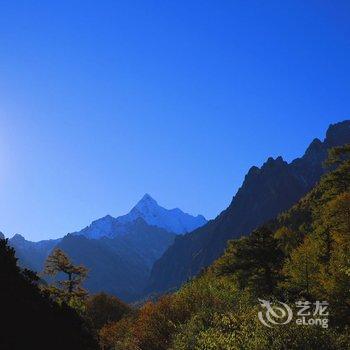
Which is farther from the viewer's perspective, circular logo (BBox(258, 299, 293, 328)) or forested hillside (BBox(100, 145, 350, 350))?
forested hillside (BBox(100, 145, 350, 350))

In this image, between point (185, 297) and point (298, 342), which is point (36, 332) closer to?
point (298, 342)

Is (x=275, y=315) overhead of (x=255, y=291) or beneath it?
overhead

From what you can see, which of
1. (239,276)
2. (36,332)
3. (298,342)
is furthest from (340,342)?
(239,276)

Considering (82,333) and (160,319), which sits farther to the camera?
(160,319)

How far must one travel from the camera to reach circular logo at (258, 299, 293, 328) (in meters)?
26.4

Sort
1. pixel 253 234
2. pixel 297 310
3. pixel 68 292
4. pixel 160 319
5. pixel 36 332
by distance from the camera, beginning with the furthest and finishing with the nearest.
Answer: pixel 68 292 → pixel 253 234 → pixel 160 319 → pixel 297 310 → pixel 36 332

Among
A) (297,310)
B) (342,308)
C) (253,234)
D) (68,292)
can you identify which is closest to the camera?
(297,310)

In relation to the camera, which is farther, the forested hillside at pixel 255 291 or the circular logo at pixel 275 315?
the forested hillside at pixel 255 291

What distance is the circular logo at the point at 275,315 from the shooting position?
26444 millimetres

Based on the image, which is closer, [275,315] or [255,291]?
[275,315]

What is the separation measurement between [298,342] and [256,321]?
4044 millimetres

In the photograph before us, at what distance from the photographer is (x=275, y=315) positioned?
27391mm

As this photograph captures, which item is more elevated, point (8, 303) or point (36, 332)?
point (8, 303)

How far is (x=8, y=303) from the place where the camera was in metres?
22.9
